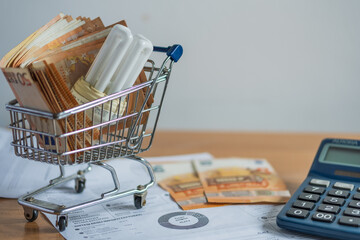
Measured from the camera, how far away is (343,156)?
76 centimetres

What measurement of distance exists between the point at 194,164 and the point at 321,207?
360 mm

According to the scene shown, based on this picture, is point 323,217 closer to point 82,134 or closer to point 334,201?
point 334,201

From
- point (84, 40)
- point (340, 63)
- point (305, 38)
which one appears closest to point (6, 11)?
point (84, 40)

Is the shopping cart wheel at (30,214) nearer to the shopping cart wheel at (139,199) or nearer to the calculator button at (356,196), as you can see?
the shopping cart wheel at (139,199)

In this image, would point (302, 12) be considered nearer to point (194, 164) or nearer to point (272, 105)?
point (272, 105)

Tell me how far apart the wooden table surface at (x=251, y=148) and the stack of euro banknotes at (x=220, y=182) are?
1.6 inches

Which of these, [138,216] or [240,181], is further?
[240,181]

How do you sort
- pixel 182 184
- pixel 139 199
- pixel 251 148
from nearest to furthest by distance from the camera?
pixel 139 199
pixel 182 184
pixel 251 148

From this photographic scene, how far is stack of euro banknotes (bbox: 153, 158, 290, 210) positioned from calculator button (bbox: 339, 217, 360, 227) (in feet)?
0.50

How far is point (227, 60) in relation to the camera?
53.6 inches

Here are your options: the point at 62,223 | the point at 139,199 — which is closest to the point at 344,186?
the point at 139,199

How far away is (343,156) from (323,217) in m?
0.19

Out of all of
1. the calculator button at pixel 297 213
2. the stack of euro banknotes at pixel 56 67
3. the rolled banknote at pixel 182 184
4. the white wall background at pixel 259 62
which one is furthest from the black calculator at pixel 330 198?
the white wall background at pixel 259 62

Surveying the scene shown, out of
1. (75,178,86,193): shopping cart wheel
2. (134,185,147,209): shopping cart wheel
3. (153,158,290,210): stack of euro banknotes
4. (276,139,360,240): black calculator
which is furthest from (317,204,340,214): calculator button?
(75,178,86,193): shopping cart wheel
